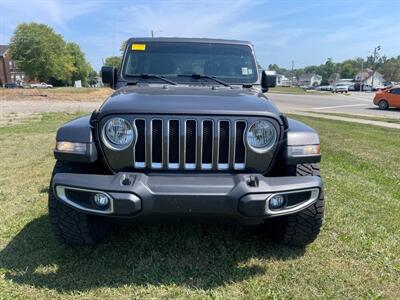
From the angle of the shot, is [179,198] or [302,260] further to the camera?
[302,260]

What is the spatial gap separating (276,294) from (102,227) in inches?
61.6

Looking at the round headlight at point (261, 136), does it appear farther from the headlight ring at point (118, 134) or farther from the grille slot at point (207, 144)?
the headlight ring at point (118, 134)

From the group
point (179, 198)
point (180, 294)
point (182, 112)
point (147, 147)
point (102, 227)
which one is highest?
point (182, 112)

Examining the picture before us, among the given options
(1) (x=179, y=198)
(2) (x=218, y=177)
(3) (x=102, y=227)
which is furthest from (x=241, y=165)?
(3) (x=102, y=227)

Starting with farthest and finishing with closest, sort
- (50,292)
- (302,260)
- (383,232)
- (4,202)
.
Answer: (4,202)
(383,232)
(302,260)
(50,292)

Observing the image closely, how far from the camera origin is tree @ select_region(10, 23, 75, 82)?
7212 cm

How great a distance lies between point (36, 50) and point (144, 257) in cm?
7657

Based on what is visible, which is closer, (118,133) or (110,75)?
(118,133)

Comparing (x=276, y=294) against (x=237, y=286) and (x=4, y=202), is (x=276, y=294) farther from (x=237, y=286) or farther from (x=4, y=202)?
(x=4, y=202)

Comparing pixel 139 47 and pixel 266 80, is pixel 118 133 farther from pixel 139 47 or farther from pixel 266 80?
pixel 266 80

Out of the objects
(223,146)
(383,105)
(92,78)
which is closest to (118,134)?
(223,146)

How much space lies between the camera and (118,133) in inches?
120

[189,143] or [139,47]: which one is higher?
[139,47]

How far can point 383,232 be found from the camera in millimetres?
4133
